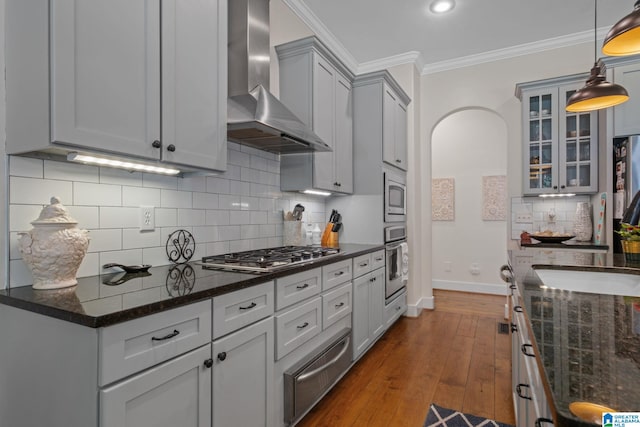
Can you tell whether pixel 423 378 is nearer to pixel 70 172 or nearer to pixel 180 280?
pixel 180 280

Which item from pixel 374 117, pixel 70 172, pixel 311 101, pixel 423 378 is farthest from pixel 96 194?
pixel 374 117

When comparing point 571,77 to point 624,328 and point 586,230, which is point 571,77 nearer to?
point 586,230

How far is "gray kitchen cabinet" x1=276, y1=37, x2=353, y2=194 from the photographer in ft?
9.01

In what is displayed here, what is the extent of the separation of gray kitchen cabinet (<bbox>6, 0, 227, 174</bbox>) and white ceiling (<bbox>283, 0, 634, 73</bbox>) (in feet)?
5.99

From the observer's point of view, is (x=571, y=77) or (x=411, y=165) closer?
(x=571, y=77)

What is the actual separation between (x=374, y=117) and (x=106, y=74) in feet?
8.40

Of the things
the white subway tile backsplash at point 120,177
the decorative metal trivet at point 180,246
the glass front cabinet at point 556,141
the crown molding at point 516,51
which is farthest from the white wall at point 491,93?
the white subway tile backsplash at point 120,177

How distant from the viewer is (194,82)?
1.68 m

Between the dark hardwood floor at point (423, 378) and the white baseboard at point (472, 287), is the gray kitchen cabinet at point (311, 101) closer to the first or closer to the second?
the dark hardwood floor at point (423, 378)

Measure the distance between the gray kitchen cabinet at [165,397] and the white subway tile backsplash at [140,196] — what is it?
854 millimetres

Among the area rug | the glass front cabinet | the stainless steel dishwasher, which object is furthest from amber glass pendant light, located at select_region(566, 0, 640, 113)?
the stainless steel dishwasher

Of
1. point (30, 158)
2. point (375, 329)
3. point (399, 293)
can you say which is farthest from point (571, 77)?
point (30, 158)

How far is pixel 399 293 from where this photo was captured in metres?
3.73

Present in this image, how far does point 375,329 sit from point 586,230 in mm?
2551
